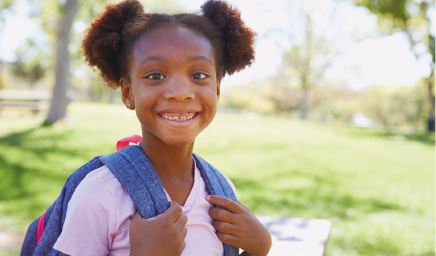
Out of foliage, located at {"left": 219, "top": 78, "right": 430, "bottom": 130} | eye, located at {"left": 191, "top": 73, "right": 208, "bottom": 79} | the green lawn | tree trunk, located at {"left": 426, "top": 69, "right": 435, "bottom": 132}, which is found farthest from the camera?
foliage, located at {"left": 219, "top": 78, "right": 430, "bottom": 130}

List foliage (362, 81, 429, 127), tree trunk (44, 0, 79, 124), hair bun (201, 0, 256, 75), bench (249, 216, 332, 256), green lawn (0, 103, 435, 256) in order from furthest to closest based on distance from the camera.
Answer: foliage (362, 81, 429, 127) → tree trunk (44, 0, 79, 124) → green lawn (0, 103, 435, 256) → bench (249, 216, 332, 256) → hair bun (201, 0, 256, 75)

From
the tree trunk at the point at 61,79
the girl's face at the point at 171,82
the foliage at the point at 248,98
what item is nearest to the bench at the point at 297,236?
the girl's face at the point at 171,82

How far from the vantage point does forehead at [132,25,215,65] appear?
1.41 meters

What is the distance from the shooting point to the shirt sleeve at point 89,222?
1.24m

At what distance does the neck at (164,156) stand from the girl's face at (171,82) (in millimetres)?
77

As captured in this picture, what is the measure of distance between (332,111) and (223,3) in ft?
125

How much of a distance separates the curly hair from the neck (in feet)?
0.99

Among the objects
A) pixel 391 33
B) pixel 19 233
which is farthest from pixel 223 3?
pixel 391 33

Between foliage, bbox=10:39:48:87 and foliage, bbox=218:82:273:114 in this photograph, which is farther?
foliage, bbox=218:82:273:114

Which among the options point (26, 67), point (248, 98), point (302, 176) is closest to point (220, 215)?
point (302, 176)

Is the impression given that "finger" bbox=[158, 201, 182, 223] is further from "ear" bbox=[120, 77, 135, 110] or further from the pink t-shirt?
"ear" bbox=[120, 77, 135, 110]

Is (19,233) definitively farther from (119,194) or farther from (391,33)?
(391,33)

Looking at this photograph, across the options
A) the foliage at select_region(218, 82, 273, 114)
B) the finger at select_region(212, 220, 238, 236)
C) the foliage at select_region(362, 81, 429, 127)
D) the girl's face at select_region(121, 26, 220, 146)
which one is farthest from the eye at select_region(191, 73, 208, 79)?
the foliage at select_region(218, 82, 273, 114)

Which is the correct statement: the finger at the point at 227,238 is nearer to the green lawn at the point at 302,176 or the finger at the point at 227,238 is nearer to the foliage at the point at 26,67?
the green lawn at the point at 302,176
